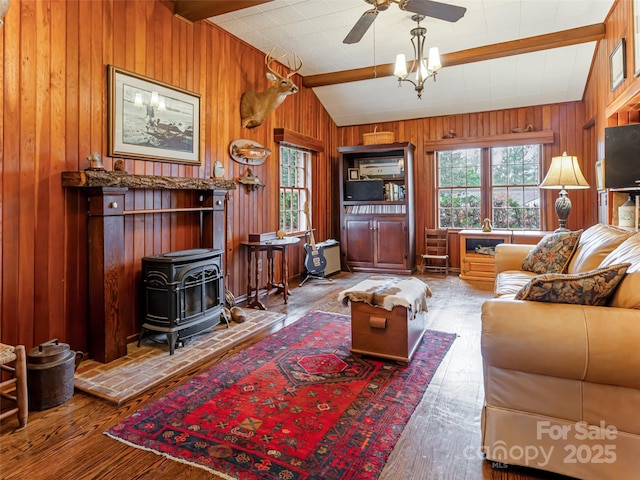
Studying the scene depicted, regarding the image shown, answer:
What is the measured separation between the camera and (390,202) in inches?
257

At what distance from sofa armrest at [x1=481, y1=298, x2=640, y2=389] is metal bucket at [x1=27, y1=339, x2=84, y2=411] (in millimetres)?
2392

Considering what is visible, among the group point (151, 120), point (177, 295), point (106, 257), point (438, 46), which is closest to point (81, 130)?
point (151, 120)

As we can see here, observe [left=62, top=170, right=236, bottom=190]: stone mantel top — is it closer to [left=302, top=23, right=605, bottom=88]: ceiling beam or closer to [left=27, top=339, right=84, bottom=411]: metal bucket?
[left=27, top=339, right=84, bottom=411]: metal bucket

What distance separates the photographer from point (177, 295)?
3043 millimetres

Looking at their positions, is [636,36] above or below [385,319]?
above

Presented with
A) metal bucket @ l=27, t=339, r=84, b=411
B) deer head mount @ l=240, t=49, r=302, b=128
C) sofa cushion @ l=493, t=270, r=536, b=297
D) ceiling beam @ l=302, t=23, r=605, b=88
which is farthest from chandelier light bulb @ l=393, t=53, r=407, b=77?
metal bucket @ l=27, t=339, r=84, b=411

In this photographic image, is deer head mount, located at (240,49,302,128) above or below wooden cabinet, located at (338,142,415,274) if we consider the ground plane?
above

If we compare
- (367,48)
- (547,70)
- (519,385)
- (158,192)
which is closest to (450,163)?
(547,70)

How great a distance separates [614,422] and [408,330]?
1.39 metres

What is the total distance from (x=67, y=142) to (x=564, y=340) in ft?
10.7

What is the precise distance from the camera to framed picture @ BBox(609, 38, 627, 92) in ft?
12.0

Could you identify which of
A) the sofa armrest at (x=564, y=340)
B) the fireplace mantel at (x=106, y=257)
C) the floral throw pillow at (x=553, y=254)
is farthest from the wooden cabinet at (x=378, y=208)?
the sofa armrest at (x=564, y=340)

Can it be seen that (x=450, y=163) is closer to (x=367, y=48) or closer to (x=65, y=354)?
(x=367, y=48)

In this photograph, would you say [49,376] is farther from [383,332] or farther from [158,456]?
[383,332]
